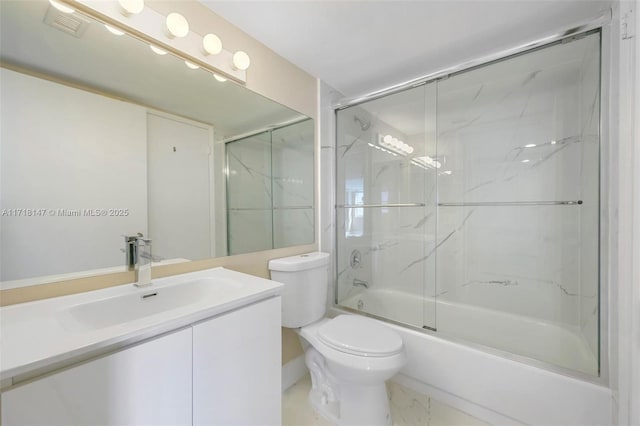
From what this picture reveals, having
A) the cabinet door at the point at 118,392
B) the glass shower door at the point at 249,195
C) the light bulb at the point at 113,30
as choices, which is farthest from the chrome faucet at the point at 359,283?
the light bulb at the point at 113,30

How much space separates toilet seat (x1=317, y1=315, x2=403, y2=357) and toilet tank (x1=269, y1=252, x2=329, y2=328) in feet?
0.43

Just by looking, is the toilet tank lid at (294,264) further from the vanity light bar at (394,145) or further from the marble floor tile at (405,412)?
the vanity light bar at (394,145)

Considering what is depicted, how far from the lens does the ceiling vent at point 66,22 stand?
83cm

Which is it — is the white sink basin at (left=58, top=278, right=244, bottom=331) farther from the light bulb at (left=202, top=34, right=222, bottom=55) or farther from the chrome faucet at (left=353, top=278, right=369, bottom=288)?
the chrome faucet at (left=353, top=278, right=369, bottom=288)

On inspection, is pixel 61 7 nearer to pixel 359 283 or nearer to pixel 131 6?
pixel 131 6

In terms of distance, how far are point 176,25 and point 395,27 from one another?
107cm

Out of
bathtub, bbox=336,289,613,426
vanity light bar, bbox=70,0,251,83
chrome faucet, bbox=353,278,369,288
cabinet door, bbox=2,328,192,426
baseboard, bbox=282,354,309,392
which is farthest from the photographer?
chrome faucet, bbox=353,278,369,288

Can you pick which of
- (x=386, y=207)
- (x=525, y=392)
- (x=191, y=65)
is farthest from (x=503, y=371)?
(x=191, y=65)

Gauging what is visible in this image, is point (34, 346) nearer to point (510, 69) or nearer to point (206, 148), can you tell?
point (206, 148)

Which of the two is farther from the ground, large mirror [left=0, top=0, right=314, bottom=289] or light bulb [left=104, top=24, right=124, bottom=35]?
light bulb [left=104, top=24, right=124, bottom=35]

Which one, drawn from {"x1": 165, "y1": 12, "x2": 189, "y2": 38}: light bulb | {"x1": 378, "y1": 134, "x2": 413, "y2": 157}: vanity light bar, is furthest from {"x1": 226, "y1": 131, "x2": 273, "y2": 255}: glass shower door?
{"x1": 378, "y1": 134, "x2": 413, "y2": 157}: vanity light bar

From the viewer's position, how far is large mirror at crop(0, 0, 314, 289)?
0.77 m

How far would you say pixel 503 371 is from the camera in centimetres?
129

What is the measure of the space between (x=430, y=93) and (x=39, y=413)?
7.52 feet
